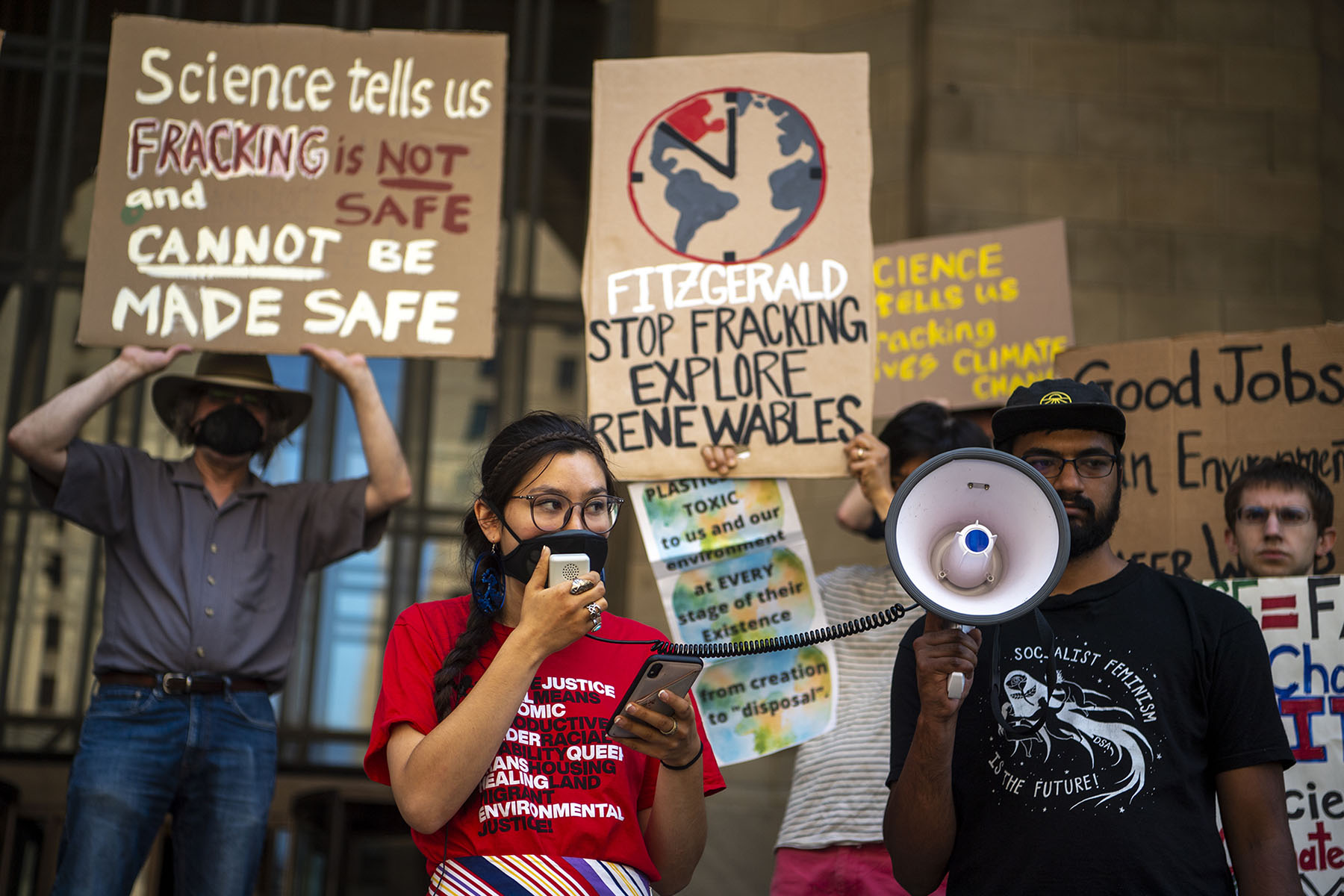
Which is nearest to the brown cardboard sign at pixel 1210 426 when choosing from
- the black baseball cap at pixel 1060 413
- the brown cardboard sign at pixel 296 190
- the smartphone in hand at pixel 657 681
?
the black baseball cap at pixel 1060 413

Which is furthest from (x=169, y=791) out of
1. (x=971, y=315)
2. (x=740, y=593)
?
(x=971, y=315)

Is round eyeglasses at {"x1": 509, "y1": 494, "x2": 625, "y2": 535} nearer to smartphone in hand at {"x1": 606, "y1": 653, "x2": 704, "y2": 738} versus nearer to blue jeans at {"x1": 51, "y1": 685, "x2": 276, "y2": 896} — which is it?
smartphone in hand at {"x1": 606, "y1": 653, "x2": 704, "y2": 738}

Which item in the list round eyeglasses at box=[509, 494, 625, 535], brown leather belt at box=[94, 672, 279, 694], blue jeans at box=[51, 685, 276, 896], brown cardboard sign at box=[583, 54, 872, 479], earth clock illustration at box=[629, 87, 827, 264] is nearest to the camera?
round eyeglasses at box=[509, 494, 625, 535]

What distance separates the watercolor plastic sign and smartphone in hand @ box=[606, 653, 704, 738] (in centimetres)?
139

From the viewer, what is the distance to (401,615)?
2.37m

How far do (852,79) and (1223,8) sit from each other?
3.33 meters

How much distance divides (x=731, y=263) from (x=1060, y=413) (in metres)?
1.47

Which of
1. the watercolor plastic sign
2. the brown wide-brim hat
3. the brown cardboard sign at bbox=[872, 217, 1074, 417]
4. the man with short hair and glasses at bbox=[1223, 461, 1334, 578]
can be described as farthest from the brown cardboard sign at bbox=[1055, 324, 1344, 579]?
the brown wide-brim hat

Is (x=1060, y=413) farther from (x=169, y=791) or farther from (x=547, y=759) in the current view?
(x=169, y=791)

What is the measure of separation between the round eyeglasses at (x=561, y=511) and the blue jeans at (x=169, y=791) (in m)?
1.60

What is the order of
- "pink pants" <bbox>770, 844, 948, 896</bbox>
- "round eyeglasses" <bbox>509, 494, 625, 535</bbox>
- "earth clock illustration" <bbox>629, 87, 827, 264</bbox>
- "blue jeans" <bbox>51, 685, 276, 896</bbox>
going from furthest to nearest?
"earth clock illustration" <bbox>629, 87, 827, 264</bbox> → "blue jeans" <bbox>51, 685, 276, 896</bbox> → "pink pants" <bbox>770, 844, 948, 896</bbox> → "round eyeglasses" <bbox>509, 494, 625, 535</bbox>

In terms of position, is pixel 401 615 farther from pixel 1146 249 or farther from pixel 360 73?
pixel 1146 249

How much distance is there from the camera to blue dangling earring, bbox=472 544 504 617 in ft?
7.79

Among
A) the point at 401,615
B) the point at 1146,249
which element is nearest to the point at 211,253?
the point at 401,615
